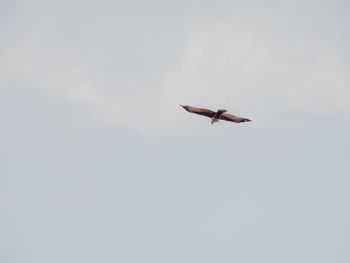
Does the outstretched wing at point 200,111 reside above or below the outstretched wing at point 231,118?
below

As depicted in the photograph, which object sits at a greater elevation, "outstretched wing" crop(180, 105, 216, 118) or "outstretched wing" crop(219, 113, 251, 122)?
"outstretched wing" crop(219, 113, 251, 122)

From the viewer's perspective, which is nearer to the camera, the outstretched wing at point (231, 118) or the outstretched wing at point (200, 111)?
the outstretched wing at point (200, 111)

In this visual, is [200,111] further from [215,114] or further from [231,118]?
[231,118]

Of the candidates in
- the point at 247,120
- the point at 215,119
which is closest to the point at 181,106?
the point at 215,119

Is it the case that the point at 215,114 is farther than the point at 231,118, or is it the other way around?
the point at 231,118

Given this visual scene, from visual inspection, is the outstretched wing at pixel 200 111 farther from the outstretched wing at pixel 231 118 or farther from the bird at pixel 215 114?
the outstretched wing at pixel 231 118

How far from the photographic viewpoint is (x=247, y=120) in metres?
47.5

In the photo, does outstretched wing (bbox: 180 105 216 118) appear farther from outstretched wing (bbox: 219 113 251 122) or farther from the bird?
outstretched wing (bbox: 219 113 251 122)

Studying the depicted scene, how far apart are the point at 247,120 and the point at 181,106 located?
7.43m

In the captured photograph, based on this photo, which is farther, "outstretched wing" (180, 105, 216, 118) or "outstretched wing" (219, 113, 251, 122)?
"outstretched wing" (219, 113, 251, 122)

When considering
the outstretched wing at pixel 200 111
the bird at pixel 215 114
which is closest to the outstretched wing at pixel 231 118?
the bird at pixel 215 114

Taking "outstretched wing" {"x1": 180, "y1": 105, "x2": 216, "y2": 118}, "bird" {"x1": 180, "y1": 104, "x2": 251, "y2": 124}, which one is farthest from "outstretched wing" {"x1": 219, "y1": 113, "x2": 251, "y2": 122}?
"outstretched wing" {"x1": 180, "y1": 105, "x2": 216, "y2": 118}

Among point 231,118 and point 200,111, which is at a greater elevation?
point 231,118

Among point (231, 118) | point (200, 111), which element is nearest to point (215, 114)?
point (200, 111)
